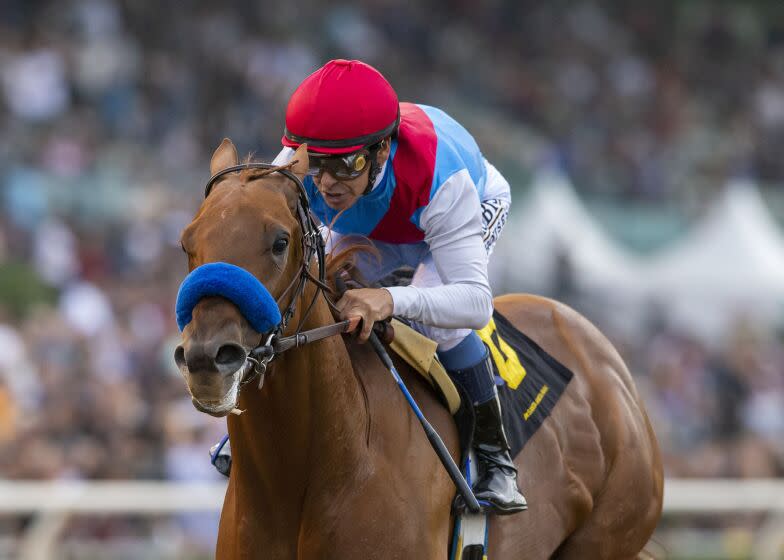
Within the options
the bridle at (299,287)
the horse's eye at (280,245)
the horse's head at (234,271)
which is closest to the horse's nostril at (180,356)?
the horse's head at (234,271)

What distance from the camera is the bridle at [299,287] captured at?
3125 millimetres

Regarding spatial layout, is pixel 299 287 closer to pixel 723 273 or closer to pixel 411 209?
pixel 411 209

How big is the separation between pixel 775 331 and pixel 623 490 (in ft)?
29.5

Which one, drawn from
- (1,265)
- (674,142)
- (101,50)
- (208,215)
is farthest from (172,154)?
(208,215)

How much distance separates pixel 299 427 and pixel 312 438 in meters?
0.07

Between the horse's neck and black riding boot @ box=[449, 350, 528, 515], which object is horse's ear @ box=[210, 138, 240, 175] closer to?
the horse's neck

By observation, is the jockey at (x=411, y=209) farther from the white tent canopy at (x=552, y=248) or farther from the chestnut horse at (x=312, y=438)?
the white tent canopy at (x=552, y=248)

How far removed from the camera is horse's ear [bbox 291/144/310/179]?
3.40 meters

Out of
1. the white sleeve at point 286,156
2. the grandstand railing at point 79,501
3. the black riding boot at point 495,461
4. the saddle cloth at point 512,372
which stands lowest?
the grandstand railing at point 79,501

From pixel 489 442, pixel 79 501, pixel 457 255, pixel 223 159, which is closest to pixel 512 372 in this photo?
pixel 489 442

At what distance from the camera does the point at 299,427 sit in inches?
137

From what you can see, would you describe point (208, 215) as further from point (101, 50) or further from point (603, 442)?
point (101, 50)

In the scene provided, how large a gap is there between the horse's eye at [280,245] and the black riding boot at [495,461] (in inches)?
41.6

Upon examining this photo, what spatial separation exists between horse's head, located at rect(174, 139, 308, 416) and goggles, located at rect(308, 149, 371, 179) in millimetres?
163
